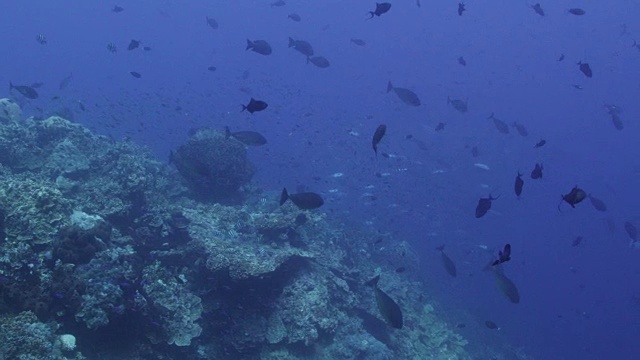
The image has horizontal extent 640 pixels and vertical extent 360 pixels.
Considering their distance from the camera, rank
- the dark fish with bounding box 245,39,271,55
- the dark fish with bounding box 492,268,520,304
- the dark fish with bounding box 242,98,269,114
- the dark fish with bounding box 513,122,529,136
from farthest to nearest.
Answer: the dark fish with bounding box 513,122,529,136
the dark fish with bounding box 245,39,271,55
the dark fish with bounding box 492,268,520,304
the dark fish with bounding box 242,98,269,114

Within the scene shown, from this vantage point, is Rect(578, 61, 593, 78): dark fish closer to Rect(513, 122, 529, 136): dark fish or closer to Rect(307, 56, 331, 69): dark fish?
Rect(307, 56, 331, 69): dark fish

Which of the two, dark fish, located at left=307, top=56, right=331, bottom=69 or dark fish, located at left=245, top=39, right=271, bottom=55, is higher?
dark fish, located at left=245, top=39, right=271, bottom=55

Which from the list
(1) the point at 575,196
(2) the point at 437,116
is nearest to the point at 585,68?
(1) the point at 575,196

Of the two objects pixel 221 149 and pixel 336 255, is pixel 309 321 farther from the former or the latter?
pixel 221 149

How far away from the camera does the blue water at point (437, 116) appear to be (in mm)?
37375

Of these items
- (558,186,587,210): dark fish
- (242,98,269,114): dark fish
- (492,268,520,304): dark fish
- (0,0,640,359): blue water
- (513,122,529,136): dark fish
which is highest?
(558,186,587,210): dark fish

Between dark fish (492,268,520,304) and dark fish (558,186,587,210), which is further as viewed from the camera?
dark fish (492,268,520,304)

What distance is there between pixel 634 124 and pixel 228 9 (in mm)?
153965

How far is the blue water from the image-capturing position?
1471 inches

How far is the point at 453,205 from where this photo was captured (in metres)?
53.0

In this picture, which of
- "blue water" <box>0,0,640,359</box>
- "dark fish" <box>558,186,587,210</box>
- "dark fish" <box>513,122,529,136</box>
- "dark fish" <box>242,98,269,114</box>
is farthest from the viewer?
"blue water" <box>0,0,640,359</box>

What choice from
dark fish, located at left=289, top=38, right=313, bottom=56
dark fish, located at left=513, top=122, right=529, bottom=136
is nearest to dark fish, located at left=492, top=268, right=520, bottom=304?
dark fish, located at left=289, top=38, right=313, bottom=56

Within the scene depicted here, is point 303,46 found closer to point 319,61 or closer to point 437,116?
point 319,61

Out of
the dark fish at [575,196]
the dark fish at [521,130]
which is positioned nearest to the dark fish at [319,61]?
the dark fish at [575,196]
